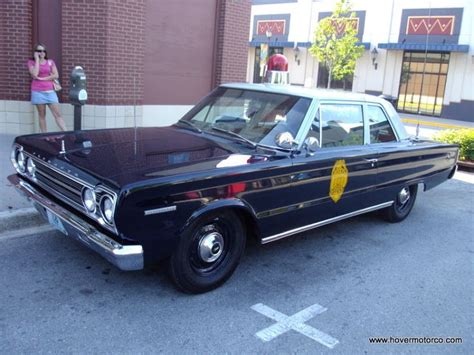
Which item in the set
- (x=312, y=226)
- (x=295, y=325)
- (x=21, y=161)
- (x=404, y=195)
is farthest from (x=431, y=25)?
(x=295, y=325)

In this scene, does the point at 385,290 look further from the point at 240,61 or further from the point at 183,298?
the point at 240,61

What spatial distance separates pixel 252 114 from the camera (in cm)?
491

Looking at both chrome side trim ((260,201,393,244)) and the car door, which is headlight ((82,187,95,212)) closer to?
chrome side trim ((260,201,393,244))

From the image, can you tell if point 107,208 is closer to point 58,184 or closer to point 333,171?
point 58,184

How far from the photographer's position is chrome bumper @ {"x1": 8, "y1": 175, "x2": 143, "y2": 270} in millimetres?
3396

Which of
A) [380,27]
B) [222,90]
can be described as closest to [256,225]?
[222,90]

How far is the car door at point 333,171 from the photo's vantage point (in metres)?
4.52

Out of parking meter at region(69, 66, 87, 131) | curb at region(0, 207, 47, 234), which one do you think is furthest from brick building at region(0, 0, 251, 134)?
curb at region(0, 207, 47, 234)

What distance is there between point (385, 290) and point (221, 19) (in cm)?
806

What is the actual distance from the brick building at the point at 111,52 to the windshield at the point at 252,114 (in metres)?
4.39

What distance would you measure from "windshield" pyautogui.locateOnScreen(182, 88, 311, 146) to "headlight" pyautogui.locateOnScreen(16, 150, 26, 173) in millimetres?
1723

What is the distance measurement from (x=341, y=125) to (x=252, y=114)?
959 millimetres

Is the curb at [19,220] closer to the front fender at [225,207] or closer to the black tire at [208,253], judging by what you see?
the black tire at [208,253]

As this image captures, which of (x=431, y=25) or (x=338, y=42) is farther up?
(x=431, y=25)
